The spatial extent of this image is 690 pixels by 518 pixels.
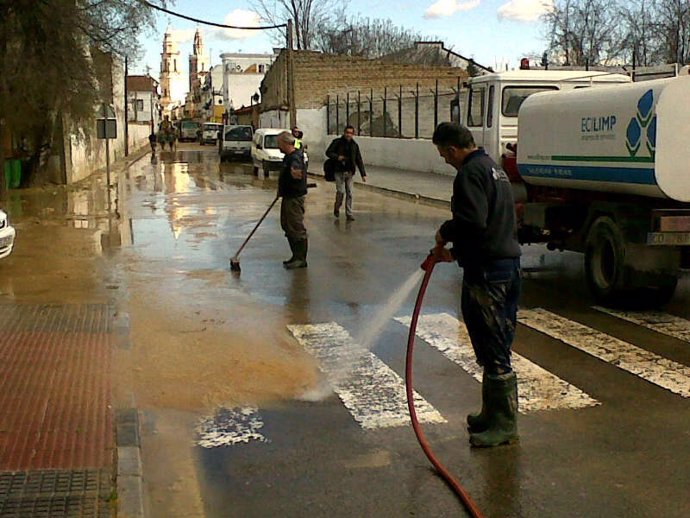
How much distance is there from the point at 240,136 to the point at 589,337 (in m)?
40.2

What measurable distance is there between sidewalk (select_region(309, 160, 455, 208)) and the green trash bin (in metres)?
10.4

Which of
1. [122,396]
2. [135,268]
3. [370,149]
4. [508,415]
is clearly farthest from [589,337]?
[370,149]

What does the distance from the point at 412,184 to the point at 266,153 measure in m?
9.87

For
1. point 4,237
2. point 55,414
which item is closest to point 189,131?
point 4,237

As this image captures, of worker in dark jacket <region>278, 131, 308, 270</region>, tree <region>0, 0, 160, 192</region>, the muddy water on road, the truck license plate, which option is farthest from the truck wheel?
tree <region>0, 0, 160, 192</region>

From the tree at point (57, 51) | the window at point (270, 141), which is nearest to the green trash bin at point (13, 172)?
the tree at point (57, 51)

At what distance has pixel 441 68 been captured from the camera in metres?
52.0

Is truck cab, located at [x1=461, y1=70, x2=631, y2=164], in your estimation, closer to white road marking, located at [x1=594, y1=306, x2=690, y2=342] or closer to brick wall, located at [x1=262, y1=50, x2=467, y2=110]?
white road marking, located at [x1=594, y1=306, x2=690, y2=342]

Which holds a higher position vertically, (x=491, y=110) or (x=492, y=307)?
(x=491, y=110)

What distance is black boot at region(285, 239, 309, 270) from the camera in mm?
12055

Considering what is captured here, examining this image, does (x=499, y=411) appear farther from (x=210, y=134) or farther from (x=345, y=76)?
(x=210, y=134)

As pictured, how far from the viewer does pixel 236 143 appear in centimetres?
4625

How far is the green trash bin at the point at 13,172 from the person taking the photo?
26266 mm

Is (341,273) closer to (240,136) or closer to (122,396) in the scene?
(122,396)
